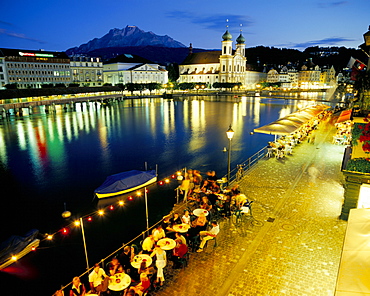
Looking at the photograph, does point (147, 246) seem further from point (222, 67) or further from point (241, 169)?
Answer: point (222, 67)

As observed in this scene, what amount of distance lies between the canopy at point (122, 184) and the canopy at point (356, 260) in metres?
14.1

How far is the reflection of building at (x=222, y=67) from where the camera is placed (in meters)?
138

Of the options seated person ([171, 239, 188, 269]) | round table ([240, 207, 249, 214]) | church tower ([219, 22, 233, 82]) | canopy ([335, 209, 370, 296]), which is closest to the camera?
canopy ([335, 209, 370, 296])

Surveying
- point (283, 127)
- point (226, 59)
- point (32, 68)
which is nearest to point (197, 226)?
point (283, 127)

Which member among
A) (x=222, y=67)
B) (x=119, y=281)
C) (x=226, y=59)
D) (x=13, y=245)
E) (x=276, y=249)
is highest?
(x=226, y=59)

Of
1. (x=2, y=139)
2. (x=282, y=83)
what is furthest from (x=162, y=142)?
(x=282, y=83)

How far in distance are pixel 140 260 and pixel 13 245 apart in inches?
271

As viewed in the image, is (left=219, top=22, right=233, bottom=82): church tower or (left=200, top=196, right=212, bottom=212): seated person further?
(left=219, top=22, right=233, bottom=82): church tower

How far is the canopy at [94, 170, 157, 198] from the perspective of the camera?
18.0m

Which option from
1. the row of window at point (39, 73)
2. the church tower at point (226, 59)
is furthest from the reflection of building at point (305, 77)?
the row of window at point (39, 73)

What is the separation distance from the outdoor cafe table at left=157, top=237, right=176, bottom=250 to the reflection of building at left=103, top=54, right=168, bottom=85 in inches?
4675

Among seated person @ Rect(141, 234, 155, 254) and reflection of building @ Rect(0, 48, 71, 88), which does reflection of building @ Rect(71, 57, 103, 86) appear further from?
seated person @ Rect(141, 234, 155, 254)

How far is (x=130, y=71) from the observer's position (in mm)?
120000

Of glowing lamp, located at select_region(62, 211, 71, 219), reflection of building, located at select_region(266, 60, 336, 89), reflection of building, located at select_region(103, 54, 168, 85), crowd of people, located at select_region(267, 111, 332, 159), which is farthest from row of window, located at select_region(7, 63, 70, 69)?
reflection of building, located at select_region(266, 60, 336, 89)
